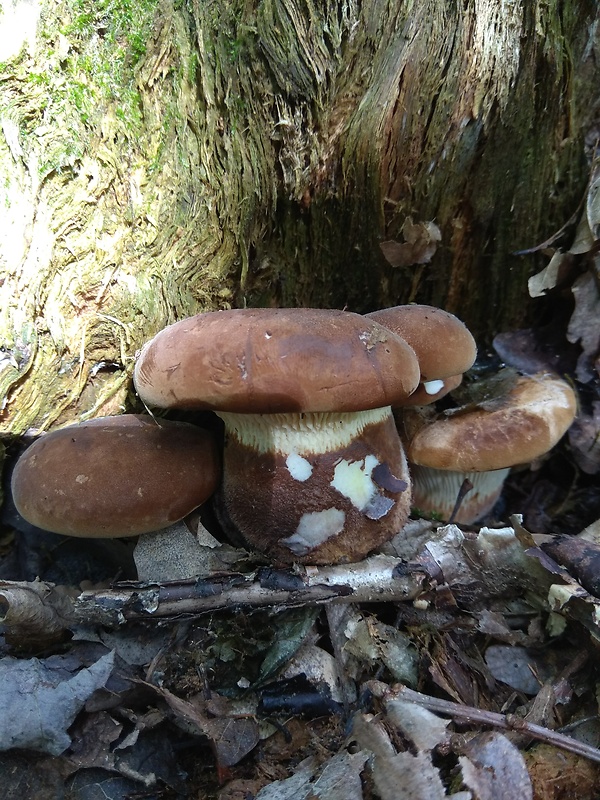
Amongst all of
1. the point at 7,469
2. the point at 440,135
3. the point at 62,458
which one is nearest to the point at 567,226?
the point at 440,135

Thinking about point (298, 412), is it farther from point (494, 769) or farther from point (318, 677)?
point (494, 769)

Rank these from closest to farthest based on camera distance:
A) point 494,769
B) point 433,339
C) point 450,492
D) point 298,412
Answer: point 494,769 < point 298,412 < point 433,339 < point 450,492

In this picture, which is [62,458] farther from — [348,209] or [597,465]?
[597,465]

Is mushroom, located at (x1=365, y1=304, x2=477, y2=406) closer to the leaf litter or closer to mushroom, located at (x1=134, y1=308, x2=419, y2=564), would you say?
mushroom, located at (x1=134, y1=308, x2=419, y2=564)

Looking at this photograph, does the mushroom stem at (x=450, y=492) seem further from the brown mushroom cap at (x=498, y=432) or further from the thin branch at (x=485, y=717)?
the thin branch at (x=485, y=717)

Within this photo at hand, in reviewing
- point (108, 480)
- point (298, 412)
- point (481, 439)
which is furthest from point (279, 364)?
point (481, 439)

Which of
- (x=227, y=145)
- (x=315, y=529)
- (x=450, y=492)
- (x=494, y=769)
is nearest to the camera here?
(x=494, y=769)
